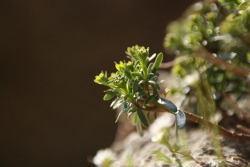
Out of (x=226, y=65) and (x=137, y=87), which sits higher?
(x=137, y=87)

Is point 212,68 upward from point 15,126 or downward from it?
upward

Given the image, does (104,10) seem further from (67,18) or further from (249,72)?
(249,72)

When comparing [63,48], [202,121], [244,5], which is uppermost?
[244,5]

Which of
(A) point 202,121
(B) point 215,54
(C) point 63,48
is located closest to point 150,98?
(A) point 202,121

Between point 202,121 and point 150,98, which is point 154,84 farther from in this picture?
point 202,121

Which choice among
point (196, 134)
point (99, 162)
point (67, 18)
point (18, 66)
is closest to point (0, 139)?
point (18, 66)

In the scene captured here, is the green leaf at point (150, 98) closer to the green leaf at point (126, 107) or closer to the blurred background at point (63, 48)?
the green leaf at point (126, 107)

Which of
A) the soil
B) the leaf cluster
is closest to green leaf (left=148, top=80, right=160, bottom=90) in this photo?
the leaf cluster
